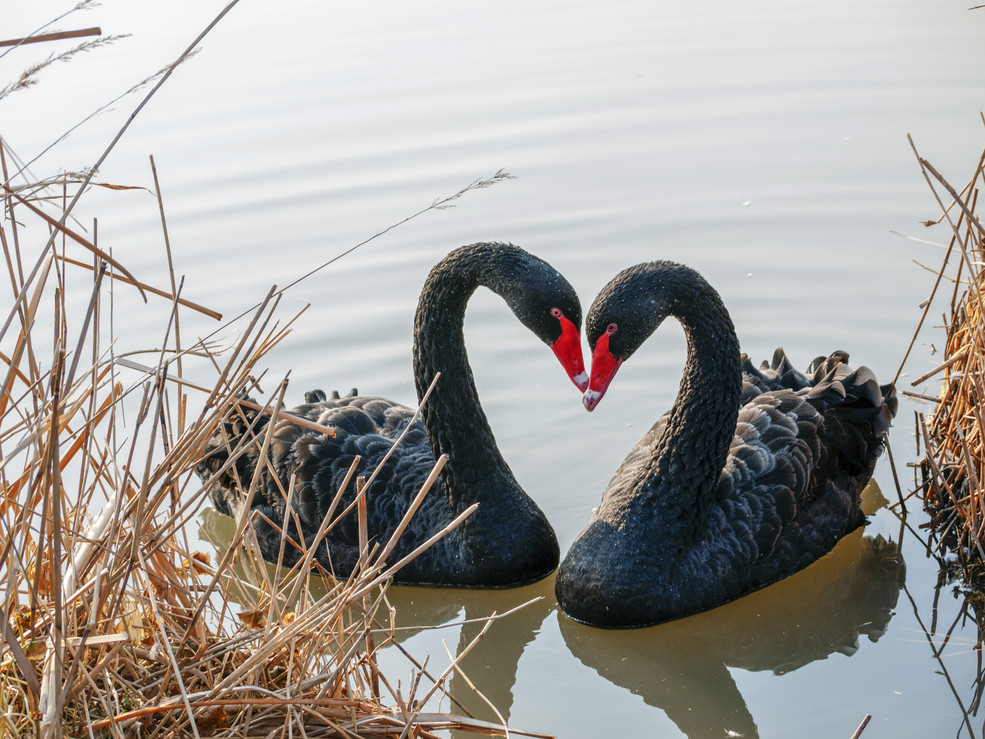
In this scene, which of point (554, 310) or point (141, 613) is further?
point (554, 310)

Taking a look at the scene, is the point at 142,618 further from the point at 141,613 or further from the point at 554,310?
the point at 554,310

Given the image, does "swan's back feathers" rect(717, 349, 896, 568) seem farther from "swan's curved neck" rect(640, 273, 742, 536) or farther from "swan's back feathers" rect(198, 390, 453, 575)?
"swan's back feathers" rect(198, 390, 453, 575)

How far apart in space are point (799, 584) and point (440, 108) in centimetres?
510

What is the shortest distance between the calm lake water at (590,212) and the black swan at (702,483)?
0.14 meters

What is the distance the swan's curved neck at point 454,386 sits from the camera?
14.1 feet

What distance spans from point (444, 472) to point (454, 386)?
325 millimetres

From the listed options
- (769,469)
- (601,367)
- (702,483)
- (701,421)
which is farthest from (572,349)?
(769,469)

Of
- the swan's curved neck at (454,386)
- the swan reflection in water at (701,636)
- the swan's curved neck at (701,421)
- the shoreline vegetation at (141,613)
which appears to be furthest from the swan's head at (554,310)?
the shoreline vegetation at (141,613)

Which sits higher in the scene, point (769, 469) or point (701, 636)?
point (769, 469)

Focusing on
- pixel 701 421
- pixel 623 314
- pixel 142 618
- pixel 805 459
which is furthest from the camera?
pixel 805 459

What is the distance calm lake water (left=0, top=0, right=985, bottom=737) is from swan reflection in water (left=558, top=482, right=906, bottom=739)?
0.01 metres

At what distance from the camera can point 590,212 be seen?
6.85 meters

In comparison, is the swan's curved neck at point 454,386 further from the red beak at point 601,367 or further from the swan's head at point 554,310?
the red beak at point 601,367

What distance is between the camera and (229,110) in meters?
8.36
